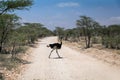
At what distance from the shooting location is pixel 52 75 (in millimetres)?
14992

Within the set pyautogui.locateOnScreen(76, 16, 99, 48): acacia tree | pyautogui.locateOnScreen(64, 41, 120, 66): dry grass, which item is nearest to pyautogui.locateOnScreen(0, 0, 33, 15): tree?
pyautogui.locateOnScreen(64, 41, 120, 66): dry grass

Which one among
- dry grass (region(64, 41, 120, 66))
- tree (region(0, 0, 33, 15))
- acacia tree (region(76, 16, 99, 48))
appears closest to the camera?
tree (region(0, 0, 33, 15))

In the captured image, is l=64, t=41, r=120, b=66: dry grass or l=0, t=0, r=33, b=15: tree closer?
l=0, t=0, r=33, b=15: tree

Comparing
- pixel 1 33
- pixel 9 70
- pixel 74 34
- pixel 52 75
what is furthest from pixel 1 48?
pixel 74 34

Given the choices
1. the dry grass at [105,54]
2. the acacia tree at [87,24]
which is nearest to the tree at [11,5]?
the dry grass at [105,54]

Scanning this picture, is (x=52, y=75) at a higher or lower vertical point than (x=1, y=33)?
lower

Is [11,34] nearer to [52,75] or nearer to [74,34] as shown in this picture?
[52,75]

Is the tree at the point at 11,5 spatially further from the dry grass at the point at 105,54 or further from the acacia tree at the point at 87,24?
the acacia tree at the point at 87,24

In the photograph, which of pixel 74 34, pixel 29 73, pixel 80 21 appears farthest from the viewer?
pixel 74 34

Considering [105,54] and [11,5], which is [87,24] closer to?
[105,54]

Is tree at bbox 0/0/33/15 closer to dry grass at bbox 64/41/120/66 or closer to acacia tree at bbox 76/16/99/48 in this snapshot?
dry grass at bbox 64/41/120/66

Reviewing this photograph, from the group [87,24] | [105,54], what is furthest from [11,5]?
[87,24]

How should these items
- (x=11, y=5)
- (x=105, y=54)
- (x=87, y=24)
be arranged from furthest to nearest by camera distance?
(x=87, y=24), (x=105, y=54), (x=11, y=5)

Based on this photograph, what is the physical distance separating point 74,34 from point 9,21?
214 ft
